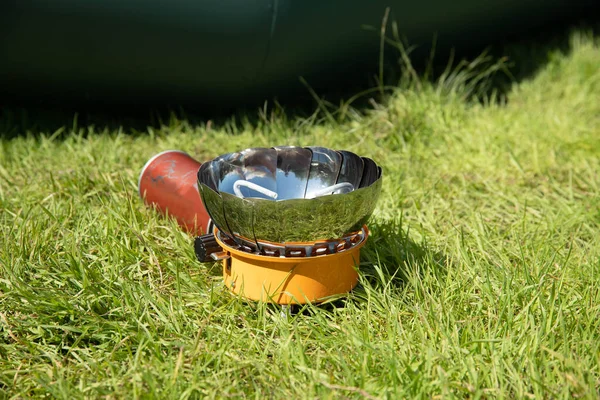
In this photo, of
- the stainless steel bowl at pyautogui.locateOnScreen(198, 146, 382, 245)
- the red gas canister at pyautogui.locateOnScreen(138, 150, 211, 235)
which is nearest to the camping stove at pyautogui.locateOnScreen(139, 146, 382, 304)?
the stainless steel bowl at pyautogui.locateOnScreen(198, 146, 382, 245)

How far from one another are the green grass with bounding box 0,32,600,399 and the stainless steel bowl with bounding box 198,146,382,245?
23 cm

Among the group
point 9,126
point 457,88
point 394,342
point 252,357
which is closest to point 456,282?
point 394,342

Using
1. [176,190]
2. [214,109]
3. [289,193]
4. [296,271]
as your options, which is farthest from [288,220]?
[214,109]

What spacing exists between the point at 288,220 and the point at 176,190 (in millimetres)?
658

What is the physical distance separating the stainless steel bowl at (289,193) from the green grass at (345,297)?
23cm

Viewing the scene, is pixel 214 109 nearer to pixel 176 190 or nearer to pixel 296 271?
pixel 176 190

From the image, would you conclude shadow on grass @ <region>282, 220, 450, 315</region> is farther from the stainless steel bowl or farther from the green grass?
the stainless steel bowl

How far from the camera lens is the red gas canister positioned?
81.4 inches

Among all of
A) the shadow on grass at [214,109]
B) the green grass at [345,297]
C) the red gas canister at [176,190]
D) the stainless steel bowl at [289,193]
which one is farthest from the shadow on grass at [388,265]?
the shadow on grass at [214,109]

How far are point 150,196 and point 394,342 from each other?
1.03 m

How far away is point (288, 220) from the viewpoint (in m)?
1.59

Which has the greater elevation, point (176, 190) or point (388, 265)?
point (176, 190)

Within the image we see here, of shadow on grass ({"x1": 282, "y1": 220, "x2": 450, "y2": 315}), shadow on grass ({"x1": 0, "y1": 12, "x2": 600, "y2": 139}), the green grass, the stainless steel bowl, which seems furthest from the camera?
shadow on grass ({"x1": 0, "y1": 12, "x2": 600, "y2": 139})

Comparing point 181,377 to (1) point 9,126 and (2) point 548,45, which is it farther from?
(2) point 548,45
